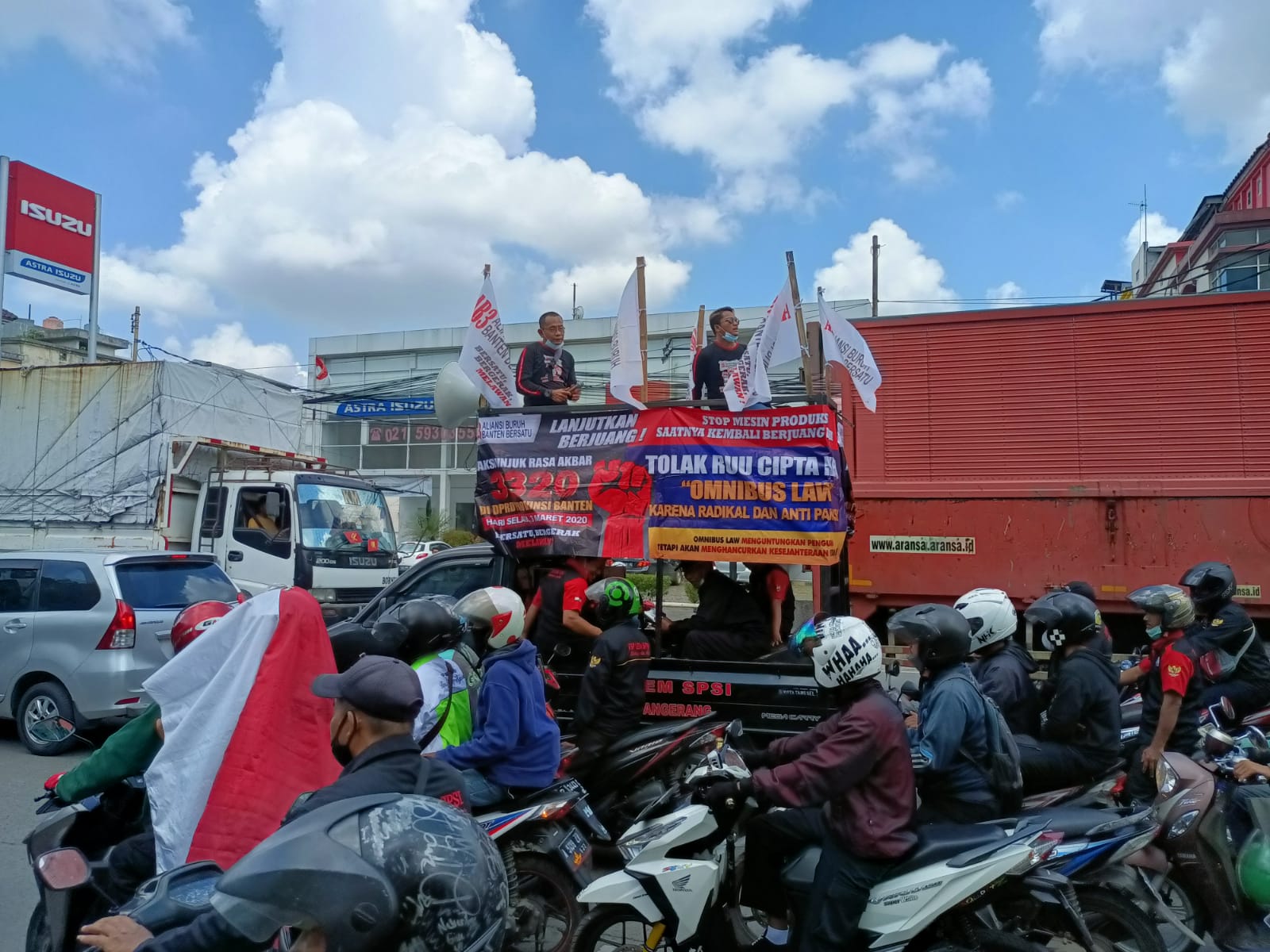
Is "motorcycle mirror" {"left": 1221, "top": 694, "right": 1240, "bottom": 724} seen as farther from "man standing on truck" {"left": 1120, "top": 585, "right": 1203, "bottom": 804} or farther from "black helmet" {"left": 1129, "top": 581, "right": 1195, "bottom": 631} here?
"black helmet" {"left": 1129, "top": 581, "right": 1195, "bottom": 631}

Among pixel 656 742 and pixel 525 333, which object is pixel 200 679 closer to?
pixel 656 742

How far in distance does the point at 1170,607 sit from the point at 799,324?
2.82 meters

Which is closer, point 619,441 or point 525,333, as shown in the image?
point 619,441

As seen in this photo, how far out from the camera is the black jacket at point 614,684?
477 centimetres

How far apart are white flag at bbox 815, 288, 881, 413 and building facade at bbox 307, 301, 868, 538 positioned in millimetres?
26860

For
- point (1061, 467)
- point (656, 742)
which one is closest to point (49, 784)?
point (656, 742)

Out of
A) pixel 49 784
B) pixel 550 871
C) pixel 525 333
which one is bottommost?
pixel 550 871

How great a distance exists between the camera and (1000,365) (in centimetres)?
1054

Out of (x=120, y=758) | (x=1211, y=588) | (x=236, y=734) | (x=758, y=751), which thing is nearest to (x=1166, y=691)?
(x=1211, y=588)

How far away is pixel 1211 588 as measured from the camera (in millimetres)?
5133

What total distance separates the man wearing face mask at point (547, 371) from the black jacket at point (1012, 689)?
130 inches

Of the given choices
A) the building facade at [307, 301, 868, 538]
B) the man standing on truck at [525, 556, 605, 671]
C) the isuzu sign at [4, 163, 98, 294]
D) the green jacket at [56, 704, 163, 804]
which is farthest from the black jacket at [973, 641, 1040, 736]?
the building facade at [307, 301, 868, 538]

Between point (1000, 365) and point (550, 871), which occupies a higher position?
point (1000, 365)

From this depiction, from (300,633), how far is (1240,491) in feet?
30.7
